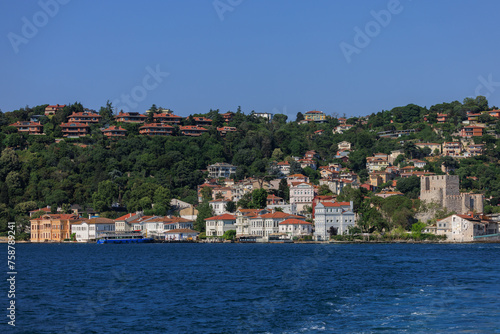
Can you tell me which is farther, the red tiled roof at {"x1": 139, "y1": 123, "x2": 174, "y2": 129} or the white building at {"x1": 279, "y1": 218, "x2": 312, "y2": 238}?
the red tiled roof at {"x1": 139, "y1": 123, "x2": 174, "y2": 129}

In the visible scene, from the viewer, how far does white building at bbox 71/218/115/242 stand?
8400 cm

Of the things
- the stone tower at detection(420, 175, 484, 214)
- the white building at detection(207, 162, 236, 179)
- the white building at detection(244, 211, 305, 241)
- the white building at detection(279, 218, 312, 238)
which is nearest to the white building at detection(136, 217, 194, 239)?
the white building at detection(244, 211, 305, 241)

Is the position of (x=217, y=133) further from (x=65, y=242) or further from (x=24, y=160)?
(x=65, y=242)

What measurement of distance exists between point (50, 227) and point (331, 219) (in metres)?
31.6

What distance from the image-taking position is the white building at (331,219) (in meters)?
74.6

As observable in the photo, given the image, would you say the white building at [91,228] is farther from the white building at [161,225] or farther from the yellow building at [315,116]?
the yellow building at [315,116]

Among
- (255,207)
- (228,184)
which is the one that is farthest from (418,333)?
(228,184)

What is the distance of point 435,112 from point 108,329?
12561 centimetres

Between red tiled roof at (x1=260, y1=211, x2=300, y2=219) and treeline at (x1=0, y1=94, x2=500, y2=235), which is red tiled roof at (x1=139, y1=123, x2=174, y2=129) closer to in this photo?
treeline at (x1=0, y1=94, x2=500, y2=235)

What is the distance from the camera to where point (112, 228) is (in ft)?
280

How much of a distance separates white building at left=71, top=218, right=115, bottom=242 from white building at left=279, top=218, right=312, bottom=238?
20263mm

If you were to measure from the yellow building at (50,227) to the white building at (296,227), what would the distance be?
24.9 meters

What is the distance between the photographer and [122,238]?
83188 mm

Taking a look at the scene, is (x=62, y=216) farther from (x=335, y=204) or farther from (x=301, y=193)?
(x=335, y=204)
